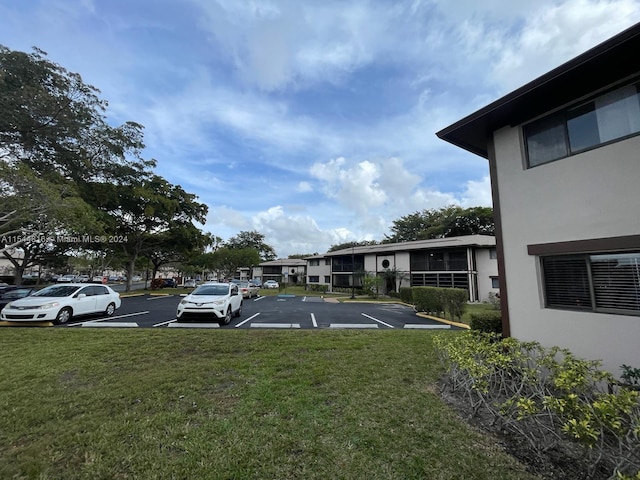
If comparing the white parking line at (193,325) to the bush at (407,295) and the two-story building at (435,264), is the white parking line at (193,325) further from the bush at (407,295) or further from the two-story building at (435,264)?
the two-story building at (435,264)

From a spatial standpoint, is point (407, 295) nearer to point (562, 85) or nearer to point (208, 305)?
point (208, 305)

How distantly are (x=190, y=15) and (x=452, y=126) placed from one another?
29.7ft

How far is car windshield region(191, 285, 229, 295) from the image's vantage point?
11391 mm

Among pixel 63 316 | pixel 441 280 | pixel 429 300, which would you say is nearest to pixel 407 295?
pixel 429 300

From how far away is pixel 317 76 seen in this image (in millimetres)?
12000

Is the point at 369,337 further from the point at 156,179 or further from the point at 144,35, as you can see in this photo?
the point at 156,179

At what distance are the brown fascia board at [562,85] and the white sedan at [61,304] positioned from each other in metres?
13.5

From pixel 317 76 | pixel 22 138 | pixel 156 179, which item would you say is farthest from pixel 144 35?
pixel 156 179

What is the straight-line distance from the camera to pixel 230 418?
3.52m

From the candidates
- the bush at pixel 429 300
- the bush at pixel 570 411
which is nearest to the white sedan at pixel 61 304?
the bush at pixel 570 411

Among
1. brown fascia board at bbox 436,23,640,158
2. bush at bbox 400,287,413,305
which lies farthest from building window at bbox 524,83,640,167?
bush at bbox 400,287,413,305

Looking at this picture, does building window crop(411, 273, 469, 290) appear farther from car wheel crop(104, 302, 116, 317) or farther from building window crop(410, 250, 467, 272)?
car wheel crop(104, 302, 116, 317)

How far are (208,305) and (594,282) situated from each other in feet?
34.5

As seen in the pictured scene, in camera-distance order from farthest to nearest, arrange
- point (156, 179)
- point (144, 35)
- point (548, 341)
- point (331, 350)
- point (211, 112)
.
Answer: point (156, 179)
point (211, 112)
point (144, 35)
point (331, 350)
point (548, 341)
